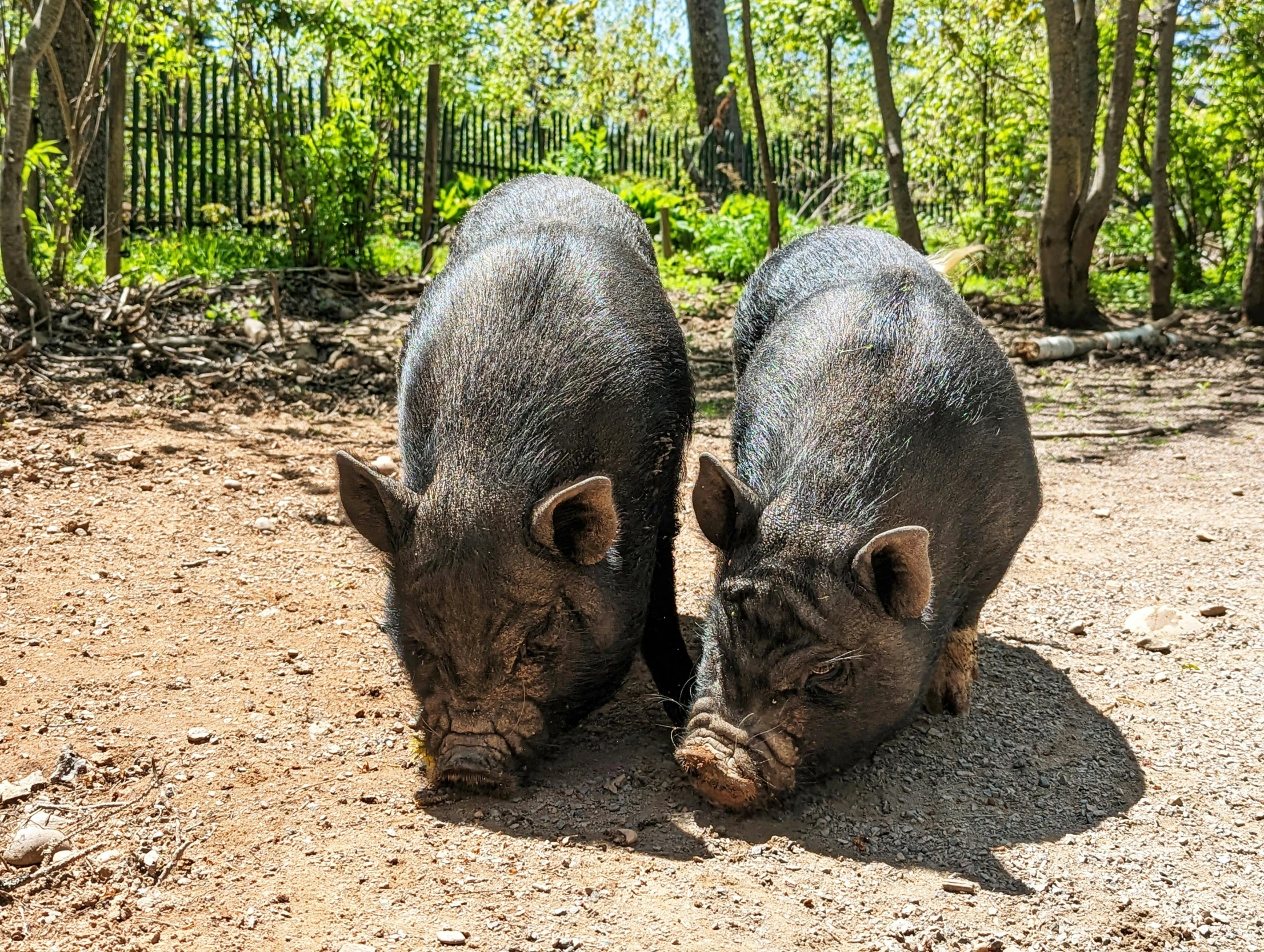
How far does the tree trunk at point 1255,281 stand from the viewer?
12.3m

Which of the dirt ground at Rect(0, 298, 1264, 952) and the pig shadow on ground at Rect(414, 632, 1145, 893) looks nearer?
the dirt ground at Rect(0, 298, 1264, 952)

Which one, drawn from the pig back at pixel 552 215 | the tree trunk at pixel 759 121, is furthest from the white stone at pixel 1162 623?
the tree trunk at pixel 759 121

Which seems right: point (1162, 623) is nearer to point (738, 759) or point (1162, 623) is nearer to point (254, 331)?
point (738, 759)

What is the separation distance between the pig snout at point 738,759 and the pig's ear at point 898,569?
510 millimetres

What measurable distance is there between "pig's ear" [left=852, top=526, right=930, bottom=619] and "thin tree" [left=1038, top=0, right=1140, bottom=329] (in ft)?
28.1

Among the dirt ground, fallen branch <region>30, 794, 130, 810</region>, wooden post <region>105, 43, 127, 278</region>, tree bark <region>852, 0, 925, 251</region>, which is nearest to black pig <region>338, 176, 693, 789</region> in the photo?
the dirt ground


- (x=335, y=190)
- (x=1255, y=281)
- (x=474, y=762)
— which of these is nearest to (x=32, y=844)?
(x=474, y=762)

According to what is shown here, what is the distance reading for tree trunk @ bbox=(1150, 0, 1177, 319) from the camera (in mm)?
11922

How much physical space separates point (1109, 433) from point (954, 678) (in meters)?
5.00

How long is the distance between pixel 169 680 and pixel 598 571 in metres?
1.67

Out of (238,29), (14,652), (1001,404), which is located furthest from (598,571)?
(238,29)

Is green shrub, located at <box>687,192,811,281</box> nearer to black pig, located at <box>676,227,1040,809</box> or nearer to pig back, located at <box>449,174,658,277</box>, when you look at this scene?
pig back, located at <box>449,174,658,277</box>

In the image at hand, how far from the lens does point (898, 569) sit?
368 centimetres

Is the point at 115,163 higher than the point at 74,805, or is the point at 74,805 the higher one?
the point at 115,163
